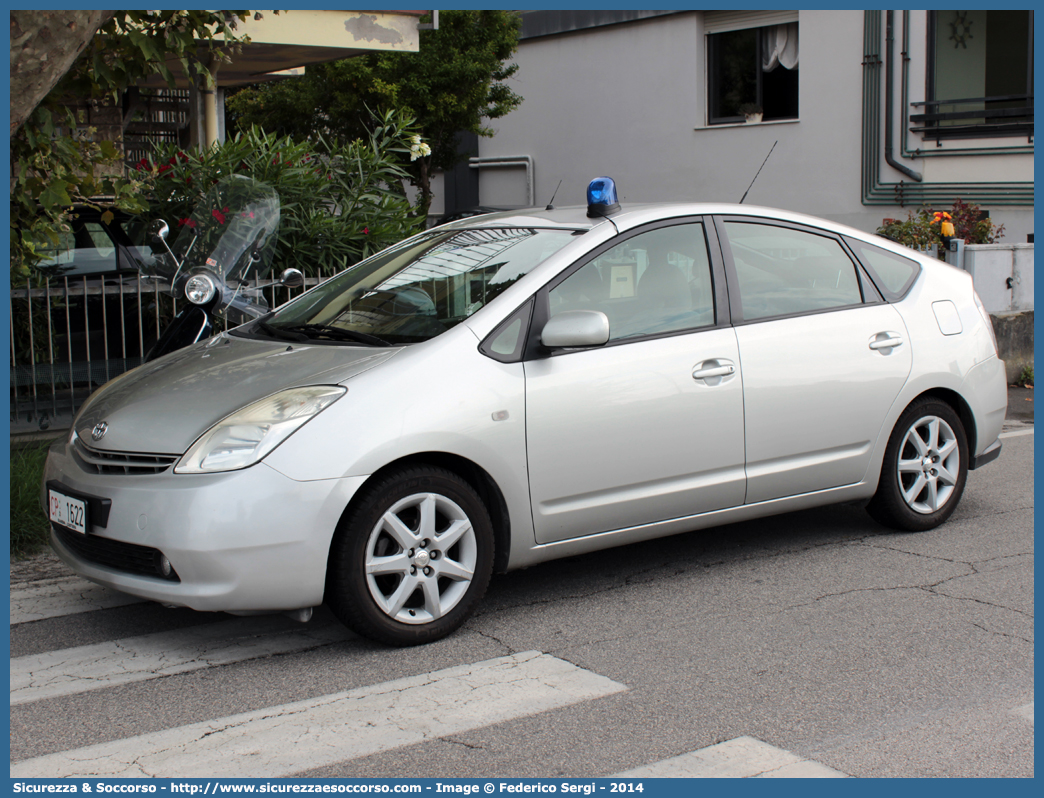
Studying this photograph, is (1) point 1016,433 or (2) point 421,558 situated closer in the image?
(2) point 421,558

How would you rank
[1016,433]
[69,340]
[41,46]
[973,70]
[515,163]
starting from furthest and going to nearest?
[515,163]
[973,70]
[1016,433]
[69,340]
[41,46]

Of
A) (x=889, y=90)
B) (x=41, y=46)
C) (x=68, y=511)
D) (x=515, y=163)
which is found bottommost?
(x=68, y=511)

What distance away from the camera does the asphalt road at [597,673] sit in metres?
3.32

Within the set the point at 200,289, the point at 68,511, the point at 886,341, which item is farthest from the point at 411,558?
the point at 200,289

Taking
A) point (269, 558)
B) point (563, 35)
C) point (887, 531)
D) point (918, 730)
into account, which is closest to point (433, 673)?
Answer: point (269, 558)

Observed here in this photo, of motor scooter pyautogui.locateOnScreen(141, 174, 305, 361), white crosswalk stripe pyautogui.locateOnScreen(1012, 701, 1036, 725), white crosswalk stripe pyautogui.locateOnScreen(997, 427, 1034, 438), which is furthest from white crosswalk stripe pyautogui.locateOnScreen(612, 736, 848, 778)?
white crosswalk stripe pyautogui.locateOnScreen(997, 427, 1034, 438)

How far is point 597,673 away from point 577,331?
49.9 inches

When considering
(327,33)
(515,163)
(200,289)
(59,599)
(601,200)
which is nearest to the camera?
(59,599)

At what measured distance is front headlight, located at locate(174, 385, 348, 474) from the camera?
3.88 metres

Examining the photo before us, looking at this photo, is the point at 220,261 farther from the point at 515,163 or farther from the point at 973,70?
the point at 515,163

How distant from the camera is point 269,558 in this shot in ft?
12.6

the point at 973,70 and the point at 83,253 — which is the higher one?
the point at 973,70

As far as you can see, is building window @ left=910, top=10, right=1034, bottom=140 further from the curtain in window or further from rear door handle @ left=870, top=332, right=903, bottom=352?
rear door handle @ left=870, top=332, right=903, bottom=352

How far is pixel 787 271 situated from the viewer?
527 cm
